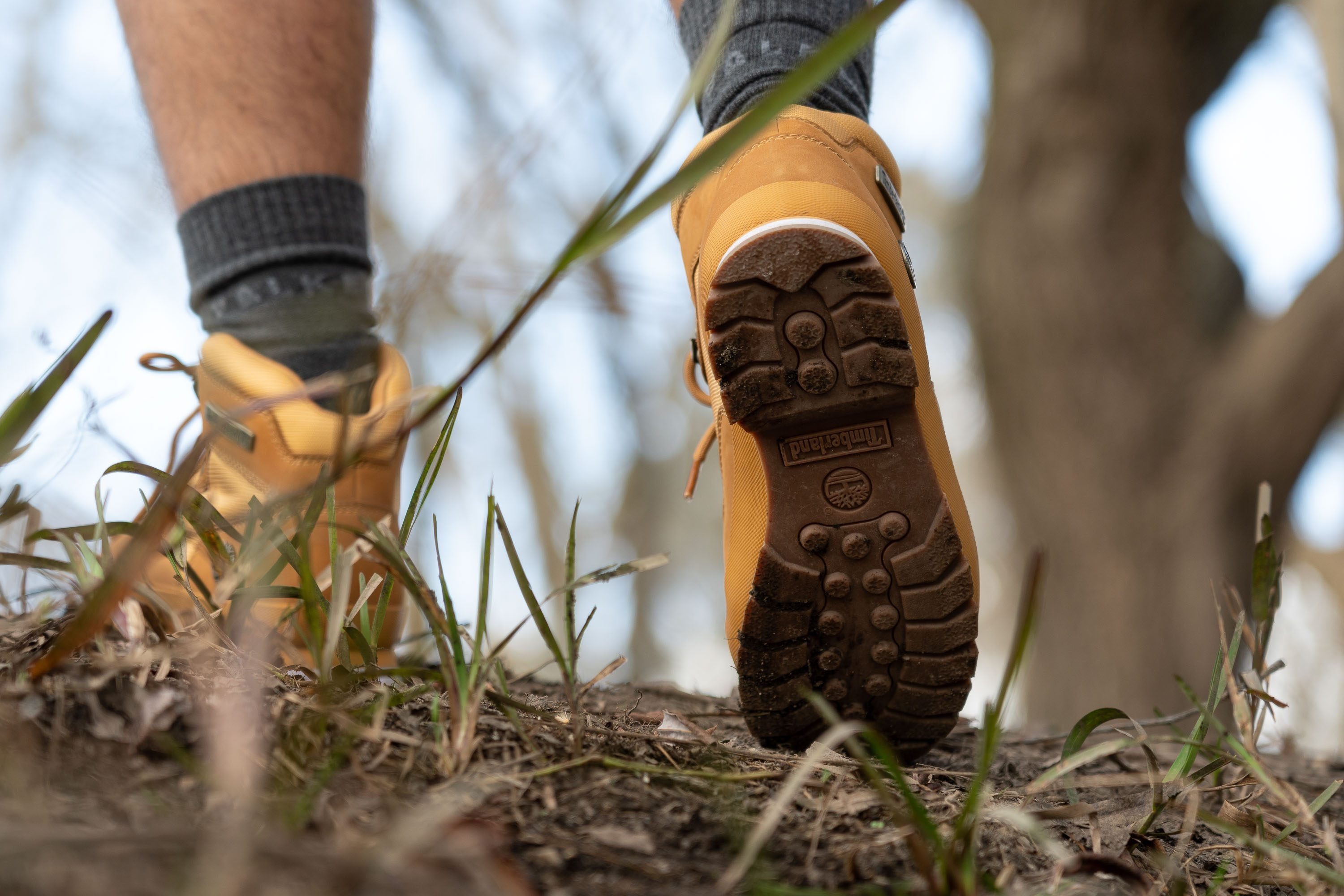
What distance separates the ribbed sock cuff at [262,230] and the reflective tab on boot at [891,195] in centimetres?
77

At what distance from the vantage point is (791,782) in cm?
54

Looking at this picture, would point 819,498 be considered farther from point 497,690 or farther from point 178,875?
point 178,875

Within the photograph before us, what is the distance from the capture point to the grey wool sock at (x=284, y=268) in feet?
4.53

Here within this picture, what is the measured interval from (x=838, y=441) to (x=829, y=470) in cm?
3

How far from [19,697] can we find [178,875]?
283 mm

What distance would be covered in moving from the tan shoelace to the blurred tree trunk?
7.80 feet

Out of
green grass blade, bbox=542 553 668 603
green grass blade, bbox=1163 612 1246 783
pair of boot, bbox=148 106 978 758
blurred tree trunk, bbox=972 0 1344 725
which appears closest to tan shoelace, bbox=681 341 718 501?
pair of boot, bbox=148 106 978 758

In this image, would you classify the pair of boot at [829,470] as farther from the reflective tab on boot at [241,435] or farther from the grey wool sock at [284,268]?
the grey wool sock at [284,268]

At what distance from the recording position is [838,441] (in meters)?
1.04

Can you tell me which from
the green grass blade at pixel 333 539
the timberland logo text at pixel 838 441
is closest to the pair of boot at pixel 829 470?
the timberland logo text at pixel 838 441

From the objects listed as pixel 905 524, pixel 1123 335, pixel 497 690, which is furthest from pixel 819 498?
pixel 1123 335

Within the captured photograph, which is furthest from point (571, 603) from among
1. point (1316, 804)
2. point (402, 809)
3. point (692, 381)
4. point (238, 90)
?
point (238, 90)

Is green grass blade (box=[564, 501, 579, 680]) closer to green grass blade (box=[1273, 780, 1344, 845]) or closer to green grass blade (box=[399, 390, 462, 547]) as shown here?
green grass blade (box=[399, 390, 462, 547])

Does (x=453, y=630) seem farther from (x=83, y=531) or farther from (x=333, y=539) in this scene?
(x=83, y=531)
